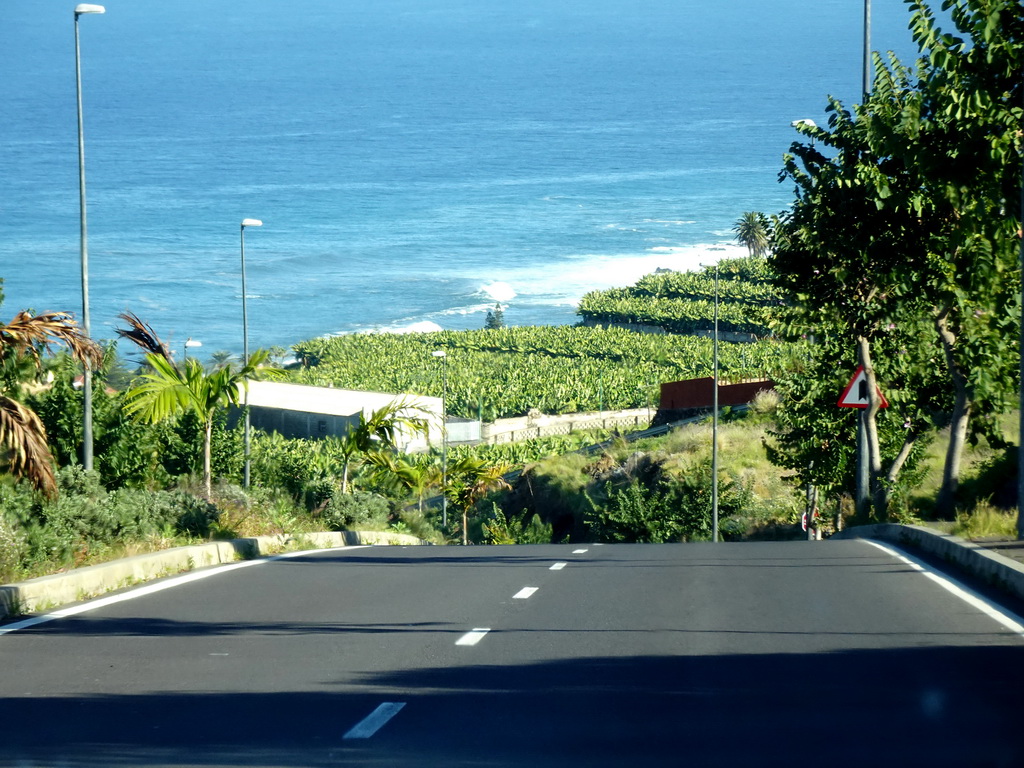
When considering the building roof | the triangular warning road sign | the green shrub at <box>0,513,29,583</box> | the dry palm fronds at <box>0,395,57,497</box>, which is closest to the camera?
the green shrub at <box>0,513,29,583</box>

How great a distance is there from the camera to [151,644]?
27.7 feet

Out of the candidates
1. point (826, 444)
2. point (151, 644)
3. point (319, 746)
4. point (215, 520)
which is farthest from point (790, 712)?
point (826, 444)

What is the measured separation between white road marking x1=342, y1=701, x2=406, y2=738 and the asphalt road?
0.05 feet

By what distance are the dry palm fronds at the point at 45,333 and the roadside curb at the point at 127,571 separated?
217cm

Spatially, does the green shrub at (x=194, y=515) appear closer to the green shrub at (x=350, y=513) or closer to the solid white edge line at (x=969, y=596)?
the green shrub at (x=350, y=513)

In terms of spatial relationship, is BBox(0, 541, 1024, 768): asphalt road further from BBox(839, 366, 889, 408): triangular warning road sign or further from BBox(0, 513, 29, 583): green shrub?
BBox(839, 366, 889, 408): triangular warning road sign

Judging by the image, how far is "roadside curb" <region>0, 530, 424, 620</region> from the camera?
9.51 meters

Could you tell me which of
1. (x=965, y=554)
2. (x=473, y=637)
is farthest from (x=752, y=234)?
(x=473, y=637)

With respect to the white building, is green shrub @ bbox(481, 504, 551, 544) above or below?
below

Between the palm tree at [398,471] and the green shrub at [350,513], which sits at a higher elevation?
the palm tree at [398,471]

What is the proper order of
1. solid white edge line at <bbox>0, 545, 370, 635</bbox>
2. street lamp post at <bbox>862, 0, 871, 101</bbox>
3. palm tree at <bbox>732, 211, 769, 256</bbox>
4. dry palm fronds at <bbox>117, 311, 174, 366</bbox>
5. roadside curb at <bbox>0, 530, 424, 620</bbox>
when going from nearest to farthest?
solid white edge line at <bbox>0, 545, 370, 635</bbox>, roadside curb at <bbox>0, 530, 424, 620</bbox>, dry palm fronds at <bbox>117, 311, 174, 366</bbox>, street lamp post at <bbox>862, 0, 871, 101</bbox>, palm tree at <bbox>732, 211, 769, 256</bbox>

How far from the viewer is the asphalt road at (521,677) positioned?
5859mm

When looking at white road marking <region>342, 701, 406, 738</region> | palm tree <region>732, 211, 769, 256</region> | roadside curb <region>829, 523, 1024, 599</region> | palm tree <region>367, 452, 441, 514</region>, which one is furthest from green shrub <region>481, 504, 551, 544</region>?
palm tree <region>732, 211, 769, 256</region>

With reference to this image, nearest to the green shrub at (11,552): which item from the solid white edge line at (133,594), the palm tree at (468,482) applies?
the solid white edge line at (133,594)
